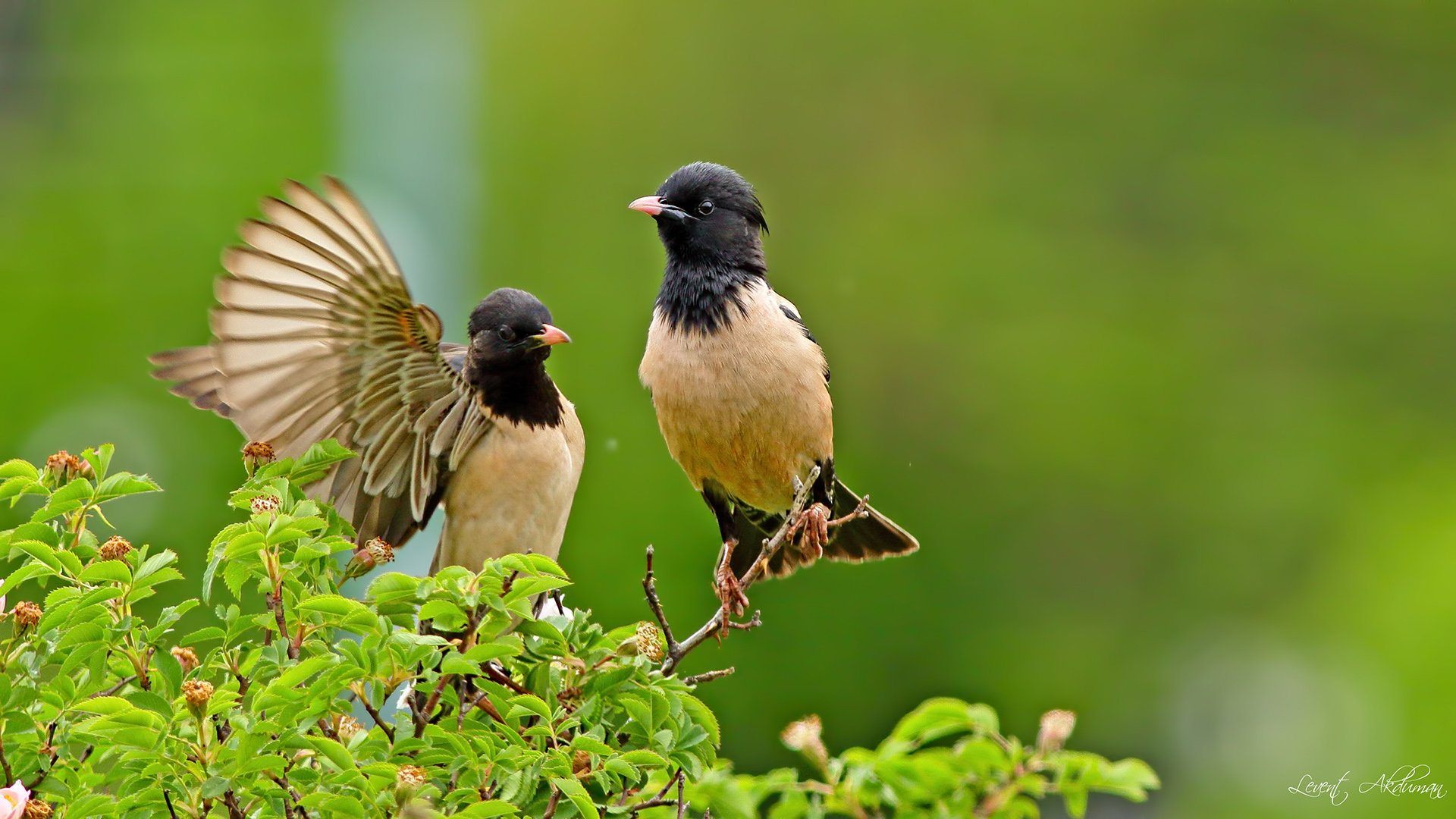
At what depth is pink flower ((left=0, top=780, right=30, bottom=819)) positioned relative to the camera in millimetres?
1321

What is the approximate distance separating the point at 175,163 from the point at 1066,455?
5673 mm

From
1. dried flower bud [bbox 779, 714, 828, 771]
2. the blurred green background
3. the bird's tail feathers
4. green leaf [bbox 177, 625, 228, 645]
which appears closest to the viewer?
green leaf [bbox 177, 625, 228, 645]

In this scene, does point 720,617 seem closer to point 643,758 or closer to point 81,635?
point 643,758

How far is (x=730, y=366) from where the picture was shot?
2271 mm

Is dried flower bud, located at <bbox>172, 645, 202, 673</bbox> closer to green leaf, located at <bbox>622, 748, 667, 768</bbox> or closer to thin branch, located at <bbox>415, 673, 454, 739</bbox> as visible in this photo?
thin branch, located at <bbox>415, 673, 454, 739</bbox>

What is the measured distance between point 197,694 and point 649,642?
50cm

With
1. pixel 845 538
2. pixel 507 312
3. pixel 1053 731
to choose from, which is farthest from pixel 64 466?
pixel 845 538

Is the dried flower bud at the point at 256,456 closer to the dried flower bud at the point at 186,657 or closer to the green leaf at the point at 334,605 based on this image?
the dried flower bud at the point at 186,657

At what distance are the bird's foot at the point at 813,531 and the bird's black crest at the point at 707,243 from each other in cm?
37

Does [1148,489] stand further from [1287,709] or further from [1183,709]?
[1287,709]

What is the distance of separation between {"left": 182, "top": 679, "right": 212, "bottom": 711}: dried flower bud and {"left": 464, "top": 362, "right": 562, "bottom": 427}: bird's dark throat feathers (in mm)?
1079

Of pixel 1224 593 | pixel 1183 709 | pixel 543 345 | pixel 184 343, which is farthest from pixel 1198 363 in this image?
pixel 543 345

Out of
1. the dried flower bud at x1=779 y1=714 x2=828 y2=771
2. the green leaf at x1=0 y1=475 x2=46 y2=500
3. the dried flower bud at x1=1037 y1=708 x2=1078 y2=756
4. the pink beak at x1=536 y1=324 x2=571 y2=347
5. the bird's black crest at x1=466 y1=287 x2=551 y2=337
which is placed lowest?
the dried flower bud at x1=779 y1=714 x2=828 y2=771

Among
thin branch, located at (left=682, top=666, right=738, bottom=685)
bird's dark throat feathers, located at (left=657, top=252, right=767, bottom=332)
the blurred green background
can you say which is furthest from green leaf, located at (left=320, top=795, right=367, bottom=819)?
the blurred green background
